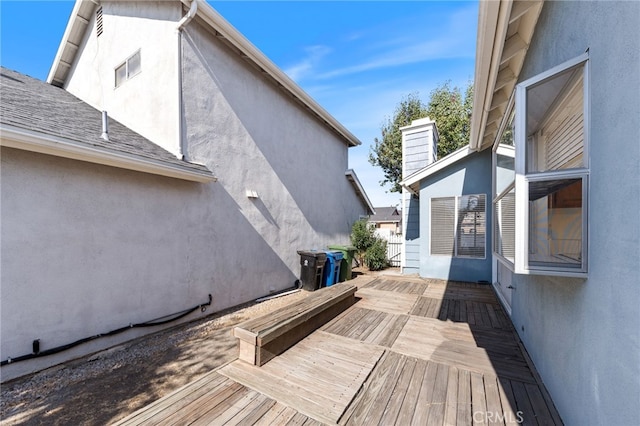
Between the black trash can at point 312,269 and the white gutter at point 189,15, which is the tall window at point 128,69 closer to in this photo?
the white gutter at point 189,15

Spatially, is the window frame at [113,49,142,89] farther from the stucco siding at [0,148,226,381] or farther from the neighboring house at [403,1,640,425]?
the neighboring house at [403,1,640,425]

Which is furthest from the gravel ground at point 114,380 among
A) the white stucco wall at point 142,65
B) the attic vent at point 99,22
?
the attic vent at point 99,22

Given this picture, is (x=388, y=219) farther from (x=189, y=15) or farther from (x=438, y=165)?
(x=189, y=15)

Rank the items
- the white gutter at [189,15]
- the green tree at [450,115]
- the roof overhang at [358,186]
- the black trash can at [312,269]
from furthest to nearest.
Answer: the green tree at [450,115]
the roof overhang at [358,186]
the black trash can at [312,269]
the white gutter at [189,15]

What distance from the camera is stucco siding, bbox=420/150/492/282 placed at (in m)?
6.69

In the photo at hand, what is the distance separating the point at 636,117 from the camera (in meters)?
1.21

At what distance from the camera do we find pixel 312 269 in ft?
22.6

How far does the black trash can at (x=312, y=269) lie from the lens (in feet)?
22.5

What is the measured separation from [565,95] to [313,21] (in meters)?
7.03

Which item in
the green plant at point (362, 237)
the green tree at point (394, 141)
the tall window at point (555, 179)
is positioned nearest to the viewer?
the tall window at point (555, 179)

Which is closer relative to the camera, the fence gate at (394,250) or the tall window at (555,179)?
the tall window at (555,179)

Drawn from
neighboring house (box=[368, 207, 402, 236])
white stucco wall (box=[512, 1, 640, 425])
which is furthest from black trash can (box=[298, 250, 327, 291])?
neighboring house (box=[368, 207, 402, 236])

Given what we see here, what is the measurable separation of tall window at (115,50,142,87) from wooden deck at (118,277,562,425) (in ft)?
21.6

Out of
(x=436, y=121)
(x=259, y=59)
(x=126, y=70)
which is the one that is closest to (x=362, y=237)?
(x=259, y=59)
